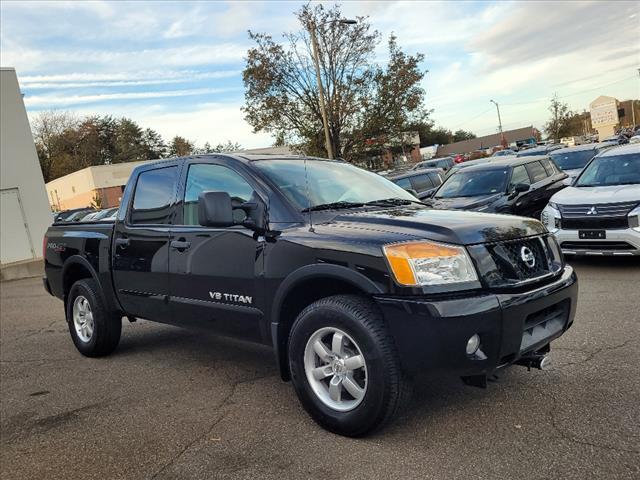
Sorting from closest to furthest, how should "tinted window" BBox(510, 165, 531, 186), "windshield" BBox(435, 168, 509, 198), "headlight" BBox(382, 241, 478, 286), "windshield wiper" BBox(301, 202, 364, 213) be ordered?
"headlight" BBox(382, 241, 478, 286) → "windshield wiper" BBox(301, 202, 364, 213) → "windshield" BBox(435, 168, 509, 198) → "tinted window" BBox(510, 165, 531, 186)

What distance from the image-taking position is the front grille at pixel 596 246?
755 cm

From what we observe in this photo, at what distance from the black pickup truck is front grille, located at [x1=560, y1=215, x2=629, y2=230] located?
439 cm

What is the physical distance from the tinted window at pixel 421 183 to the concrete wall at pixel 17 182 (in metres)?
12.5

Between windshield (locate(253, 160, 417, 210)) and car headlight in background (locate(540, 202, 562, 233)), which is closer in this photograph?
windshield (locate(253, 160, 417, 210))

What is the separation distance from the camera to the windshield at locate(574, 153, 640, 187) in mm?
8514

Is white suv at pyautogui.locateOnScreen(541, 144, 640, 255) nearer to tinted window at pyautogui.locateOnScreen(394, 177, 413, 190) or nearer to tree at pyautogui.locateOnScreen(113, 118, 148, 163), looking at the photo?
tinted window at pyautogui.locateOnScreen(394, 177, 413, 190)

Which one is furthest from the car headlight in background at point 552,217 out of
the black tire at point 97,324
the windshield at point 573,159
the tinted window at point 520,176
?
the windshield at point 573,159

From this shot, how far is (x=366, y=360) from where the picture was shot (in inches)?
127

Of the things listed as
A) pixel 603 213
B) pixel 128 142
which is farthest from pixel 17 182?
pixel 128 142

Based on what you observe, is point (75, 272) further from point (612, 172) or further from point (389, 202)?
point (612, 172)

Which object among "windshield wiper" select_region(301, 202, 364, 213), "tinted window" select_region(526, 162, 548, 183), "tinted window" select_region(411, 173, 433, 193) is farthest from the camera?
"tinted window" select_region(411, 173, 433, 193)

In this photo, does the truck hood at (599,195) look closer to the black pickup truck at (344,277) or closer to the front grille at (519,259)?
the black pickup truck at (344,277)

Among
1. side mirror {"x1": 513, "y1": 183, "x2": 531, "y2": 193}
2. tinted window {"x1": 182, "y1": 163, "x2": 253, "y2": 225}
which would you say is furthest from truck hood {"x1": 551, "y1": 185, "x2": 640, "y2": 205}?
tinted window {"x1": 182, "y1": 163, "x2": 253, "y2": 225}

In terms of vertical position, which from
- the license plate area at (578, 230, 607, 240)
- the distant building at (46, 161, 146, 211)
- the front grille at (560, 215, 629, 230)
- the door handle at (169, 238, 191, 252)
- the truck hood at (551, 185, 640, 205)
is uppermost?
the distant building at (46, 161, 146, 211)
